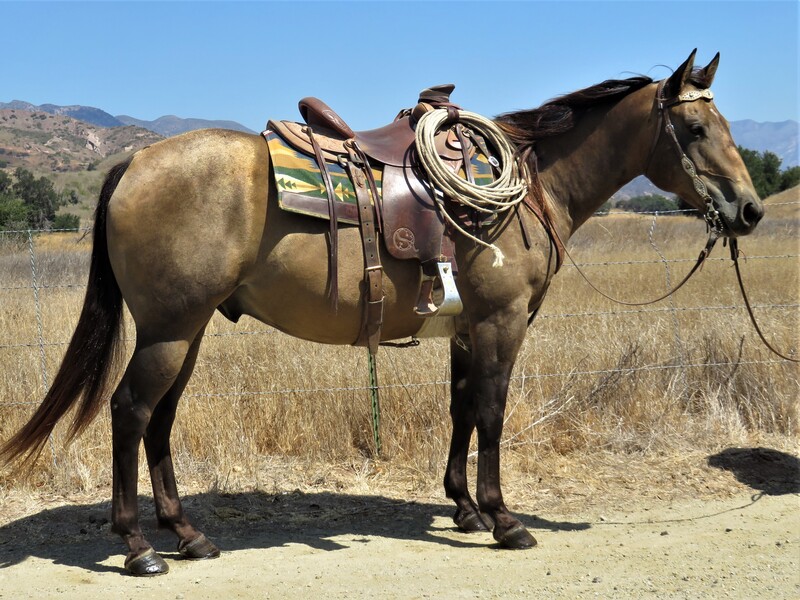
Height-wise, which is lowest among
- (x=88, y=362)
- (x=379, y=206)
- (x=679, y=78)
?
(x=88, y=362)

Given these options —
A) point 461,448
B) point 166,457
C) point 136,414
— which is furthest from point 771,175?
point 136,414

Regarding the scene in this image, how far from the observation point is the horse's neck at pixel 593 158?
170 inches

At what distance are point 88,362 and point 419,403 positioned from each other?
8.14ft

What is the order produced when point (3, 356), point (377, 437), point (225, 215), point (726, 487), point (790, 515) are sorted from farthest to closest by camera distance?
point (3, 356), point (377, 437), point (726, 487), point (790, 515), point (225, 215)

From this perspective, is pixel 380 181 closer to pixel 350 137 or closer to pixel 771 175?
pixel 350 137

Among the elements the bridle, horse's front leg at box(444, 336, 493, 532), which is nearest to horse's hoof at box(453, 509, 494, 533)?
horse's front leg at box(444, 336, 493, 532)

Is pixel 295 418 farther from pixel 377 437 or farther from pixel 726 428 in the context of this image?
pixel 726 428

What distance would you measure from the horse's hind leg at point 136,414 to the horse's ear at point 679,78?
273cm

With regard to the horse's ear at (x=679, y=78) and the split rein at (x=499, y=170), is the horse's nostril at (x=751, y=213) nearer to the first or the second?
the split rein at (x=499, y=170)

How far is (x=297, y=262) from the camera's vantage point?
381 centimetres

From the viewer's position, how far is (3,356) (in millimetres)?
6227

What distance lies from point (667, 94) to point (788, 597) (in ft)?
8.18

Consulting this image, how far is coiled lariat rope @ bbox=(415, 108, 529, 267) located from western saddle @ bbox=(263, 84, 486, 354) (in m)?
0.07

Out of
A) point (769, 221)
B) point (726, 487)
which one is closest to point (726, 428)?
point (726, 487)
